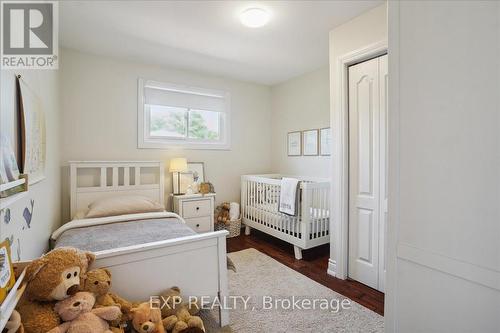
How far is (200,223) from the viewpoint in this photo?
3252 mm

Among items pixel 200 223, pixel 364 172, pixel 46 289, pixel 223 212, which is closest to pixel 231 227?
pixel 223 212

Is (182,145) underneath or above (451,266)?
above

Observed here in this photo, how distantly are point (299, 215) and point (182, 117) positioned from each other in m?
2.18

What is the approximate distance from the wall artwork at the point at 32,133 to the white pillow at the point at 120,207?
0.75 metres

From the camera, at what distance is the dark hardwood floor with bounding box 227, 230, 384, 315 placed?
2.03m

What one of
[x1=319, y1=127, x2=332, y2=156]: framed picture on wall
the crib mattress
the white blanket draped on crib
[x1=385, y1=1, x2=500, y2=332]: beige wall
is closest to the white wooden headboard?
the crib mattress

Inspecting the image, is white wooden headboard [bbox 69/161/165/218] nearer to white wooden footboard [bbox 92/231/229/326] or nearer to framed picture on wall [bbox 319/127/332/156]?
white wooden footboard [bbox 92/231/229/326]

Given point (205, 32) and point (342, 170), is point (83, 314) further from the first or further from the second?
point (205, 32)

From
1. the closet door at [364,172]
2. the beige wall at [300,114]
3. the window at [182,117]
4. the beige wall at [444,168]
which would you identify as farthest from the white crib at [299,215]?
the beige wall at [444,168]

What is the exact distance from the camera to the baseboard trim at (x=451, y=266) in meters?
0.72

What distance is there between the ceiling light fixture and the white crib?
165 cm

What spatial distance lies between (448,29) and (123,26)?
2551 millimetres

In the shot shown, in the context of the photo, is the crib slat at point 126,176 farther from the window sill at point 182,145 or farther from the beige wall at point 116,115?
the window sill at point 182,145

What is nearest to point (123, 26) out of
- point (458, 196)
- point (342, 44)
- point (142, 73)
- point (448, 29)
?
point (142, 73)
